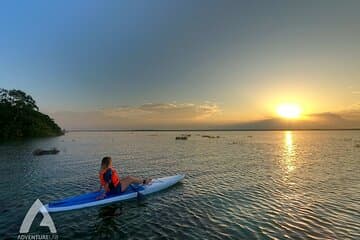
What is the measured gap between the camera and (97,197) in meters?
15.9

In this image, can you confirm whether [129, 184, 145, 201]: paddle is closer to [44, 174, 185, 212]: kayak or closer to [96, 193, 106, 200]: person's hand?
[44, 174, 185, 212]: kayak

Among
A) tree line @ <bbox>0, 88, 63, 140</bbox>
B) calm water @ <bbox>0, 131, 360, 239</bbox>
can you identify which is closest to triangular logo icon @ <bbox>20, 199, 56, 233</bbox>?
calm water @ <bbox>0, 131, 360, 239</bbox>

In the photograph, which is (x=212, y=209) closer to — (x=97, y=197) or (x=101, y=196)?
(x=101, y=196)

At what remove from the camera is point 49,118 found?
12575cm

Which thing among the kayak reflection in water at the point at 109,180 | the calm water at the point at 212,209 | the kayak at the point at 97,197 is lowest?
the calm water at the point at 212,209

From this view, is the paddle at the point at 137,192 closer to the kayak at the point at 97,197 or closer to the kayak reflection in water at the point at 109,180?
the kayak at the point at 97,197

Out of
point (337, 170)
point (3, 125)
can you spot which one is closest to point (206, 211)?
point (337, 170)

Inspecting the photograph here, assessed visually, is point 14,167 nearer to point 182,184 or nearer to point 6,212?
point 6,212

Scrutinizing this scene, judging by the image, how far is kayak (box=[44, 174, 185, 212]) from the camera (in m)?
14.5

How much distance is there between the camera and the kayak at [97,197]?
1451 centimetres

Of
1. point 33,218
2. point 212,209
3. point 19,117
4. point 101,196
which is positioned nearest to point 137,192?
point 101,196

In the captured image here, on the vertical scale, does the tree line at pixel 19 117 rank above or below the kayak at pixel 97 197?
above

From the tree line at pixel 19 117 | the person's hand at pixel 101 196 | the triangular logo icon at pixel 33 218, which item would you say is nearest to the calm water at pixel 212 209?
the triangular logo icon at pixel 33 218

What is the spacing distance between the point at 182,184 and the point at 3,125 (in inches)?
3757
